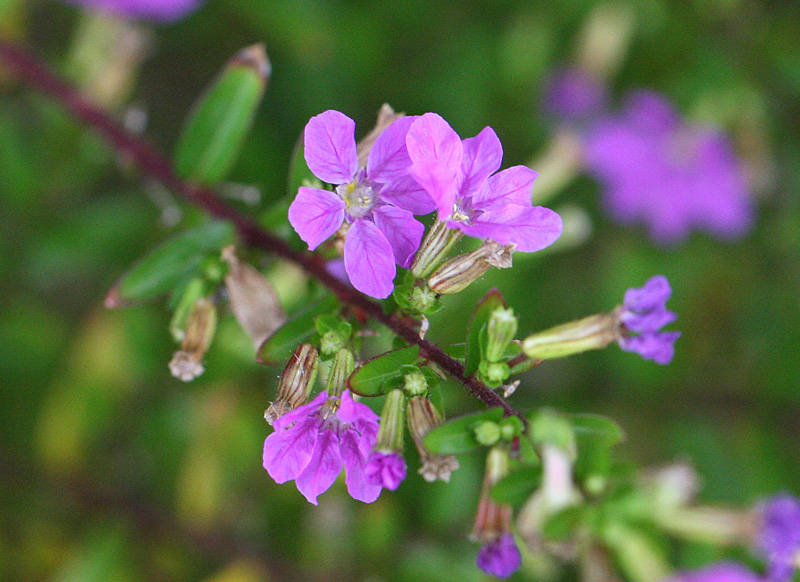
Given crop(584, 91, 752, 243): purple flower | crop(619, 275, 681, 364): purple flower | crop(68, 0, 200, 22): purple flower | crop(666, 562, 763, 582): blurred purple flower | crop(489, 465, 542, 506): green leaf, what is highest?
crop(584, 91, 752, 243): purple flower

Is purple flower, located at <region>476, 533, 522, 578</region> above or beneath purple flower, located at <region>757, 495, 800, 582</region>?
beneath

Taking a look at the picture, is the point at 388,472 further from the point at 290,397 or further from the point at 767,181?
the point at 767,181

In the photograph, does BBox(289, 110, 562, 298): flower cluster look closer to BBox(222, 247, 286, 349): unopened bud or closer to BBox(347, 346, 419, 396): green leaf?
BBox(347, 346, 419, 396): green leaf

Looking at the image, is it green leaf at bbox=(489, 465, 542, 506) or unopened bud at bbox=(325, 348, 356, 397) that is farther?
green leaf at bbox=(489, 465, 542, 506)

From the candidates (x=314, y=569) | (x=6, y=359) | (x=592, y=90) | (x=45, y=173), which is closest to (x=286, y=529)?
(x=314, y=569)

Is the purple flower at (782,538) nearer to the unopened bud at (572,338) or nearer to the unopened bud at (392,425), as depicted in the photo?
the unopened bud at (572,338)

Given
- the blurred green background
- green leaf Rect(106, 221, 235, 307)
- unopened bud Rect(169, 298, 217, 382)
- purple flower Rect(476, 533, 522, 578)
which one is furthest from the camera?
the blurred green background

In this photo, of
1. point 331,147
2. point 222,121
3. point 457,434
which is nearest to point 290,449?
point 457,434

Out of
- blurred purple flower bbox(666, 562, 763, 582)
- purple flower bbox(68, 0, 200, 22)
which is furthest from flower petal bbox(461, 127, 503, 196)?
purple flower bbox(68, 0, 200, 22)
